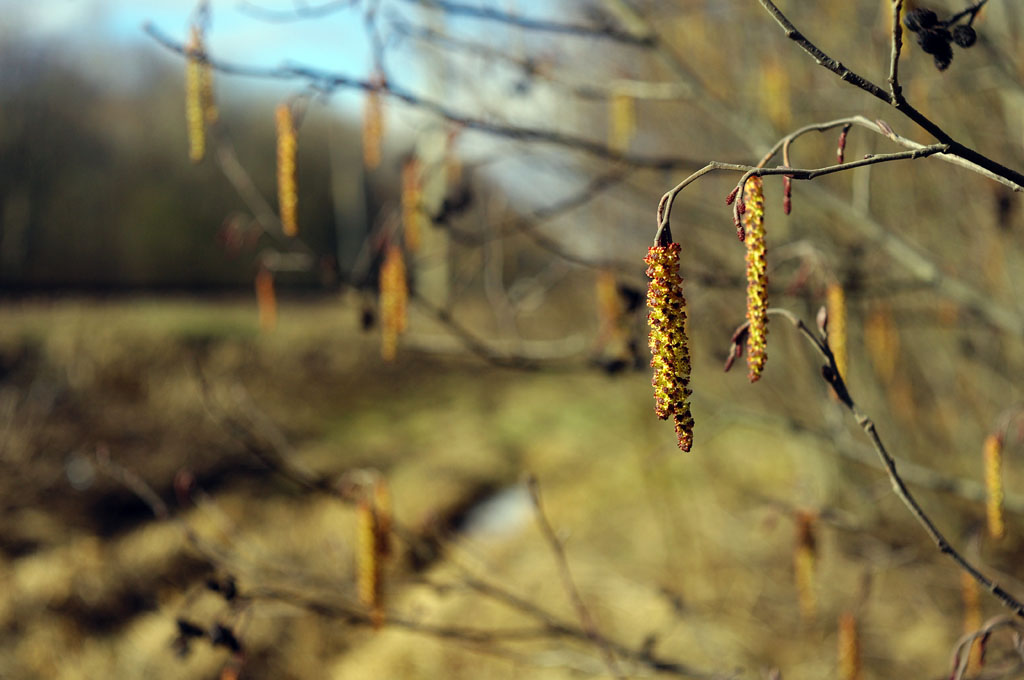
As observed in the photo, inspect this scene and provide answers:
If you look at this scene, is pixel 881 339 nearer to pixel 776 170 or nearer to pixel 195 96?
pixel 195 96

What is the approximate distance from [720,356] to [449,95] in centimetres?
235

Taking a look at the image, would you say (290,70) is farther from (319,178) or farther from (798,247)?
(319,178)

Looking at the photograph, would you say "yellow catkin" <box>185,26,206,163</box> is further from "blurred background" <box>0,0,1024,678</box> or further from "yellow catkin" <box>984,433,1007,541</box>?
"yellow catkin" <box>984,433,1007,541</box>

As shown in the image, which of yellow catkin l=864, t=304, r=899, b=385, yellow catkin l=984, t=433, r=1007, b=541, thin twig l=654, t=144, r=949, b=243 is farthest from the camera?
yellow catkin l=864, t=304, r=899, b=385

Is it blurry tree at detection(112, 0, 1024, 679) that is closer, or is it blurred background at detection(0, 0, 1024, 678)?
blurry tree at detection(112, 0, 1024, 679)

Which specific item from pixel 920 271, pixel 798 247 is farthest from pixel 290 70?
pixel 920 271

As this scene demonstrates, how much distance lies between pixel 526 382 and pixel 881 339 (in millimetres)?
15328

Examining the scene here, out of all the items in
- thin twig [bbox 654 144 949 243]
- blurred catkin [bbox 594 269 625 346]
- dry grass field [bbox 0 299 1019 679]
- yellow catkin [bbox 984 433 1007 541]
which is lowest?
dry grass field [bbox 0 299 1019 679]

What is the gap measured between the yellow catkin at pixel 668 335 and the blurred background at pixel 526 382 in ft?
3.94

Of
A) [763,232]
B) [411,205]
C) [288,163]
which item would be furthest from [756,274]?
[411,205]

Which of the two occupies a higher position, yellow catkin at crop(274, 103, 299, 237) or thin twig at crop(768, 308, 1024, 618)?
yellow catkin at crop(274, 103, 299, 237)

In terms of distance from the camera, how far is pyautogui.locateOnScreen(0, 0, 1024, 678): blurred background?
111 inches

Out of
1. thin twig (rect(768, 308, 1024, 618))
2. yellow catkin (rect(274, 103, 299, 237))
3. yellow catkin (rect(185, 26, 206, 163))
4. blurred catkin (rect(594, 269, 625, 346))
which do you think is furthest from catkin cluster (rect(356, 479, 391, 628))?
thin twig (rect(768, 308, 1024, 618))

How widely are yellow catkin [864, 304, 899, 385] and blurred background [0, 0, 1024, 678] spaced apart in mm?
49
